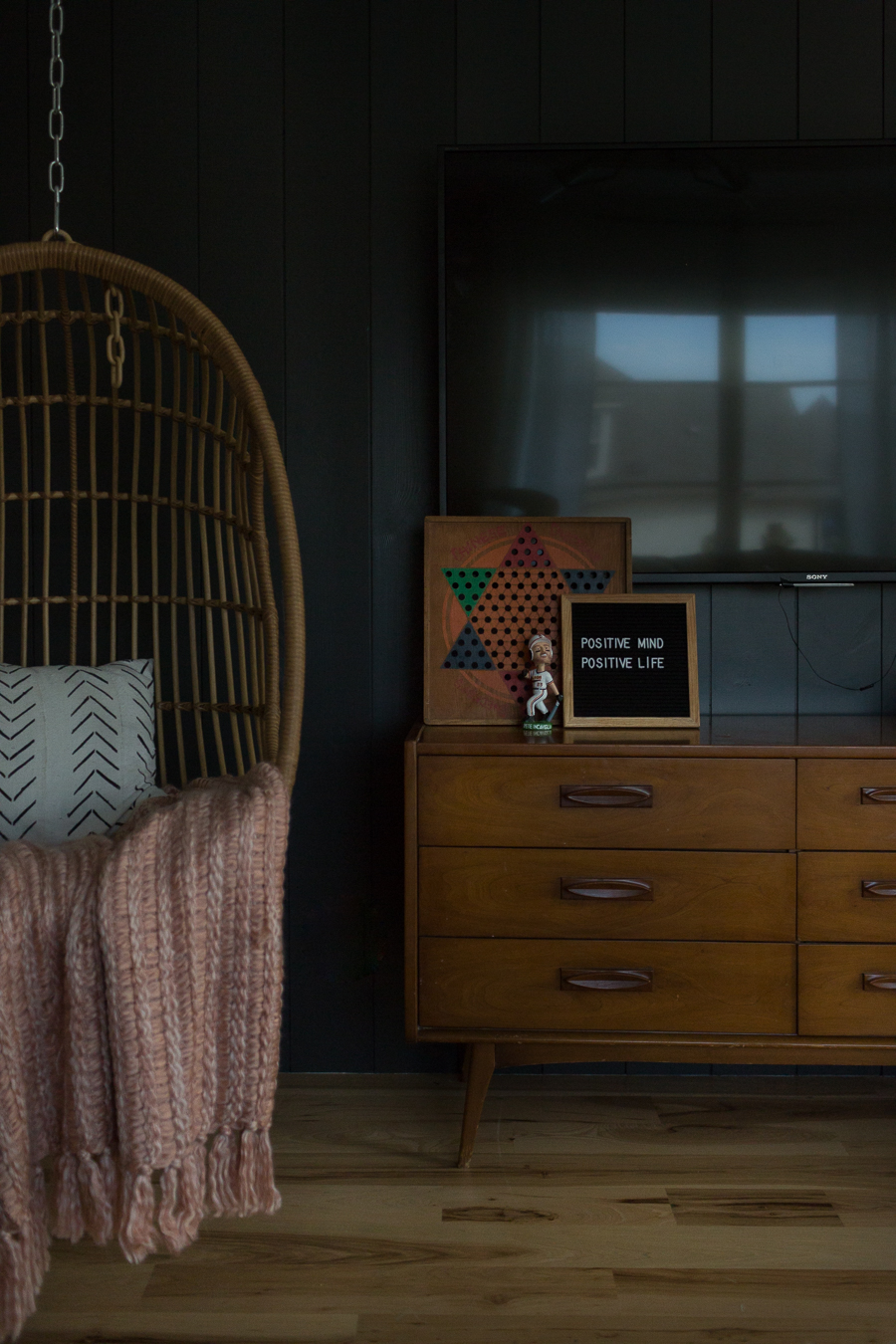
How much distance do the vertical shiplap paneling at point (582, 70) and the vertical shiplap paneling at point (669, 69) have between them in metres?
0.02

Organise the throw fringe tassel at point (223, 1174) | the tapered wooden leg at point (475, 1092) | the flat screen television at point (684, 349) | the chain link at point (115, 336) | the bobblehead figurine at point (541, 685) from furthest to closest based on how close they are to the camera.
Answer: the flat screen television at point (684, 349), the bobblehead figurine at point (541, 685), the tapered wooden leg at point (475, 1092), the chain link at point (115, 336), the throw fringe tassel at point (223, 1174)

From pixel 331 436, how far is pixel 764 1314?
1582 millimetres

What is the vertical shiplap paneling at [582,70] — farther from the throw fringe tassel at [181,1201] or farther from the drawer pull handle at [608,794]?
the throw fringe tassel at [181,1201]

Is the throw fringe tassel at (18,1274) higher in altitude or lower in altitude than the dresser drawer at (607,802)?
lower

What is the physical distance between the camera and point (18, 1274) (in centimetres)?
103

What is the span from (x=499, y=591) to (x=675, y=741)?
0.45 m

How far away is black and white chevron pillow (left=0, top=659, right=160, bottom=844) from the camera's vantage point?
4.44ft

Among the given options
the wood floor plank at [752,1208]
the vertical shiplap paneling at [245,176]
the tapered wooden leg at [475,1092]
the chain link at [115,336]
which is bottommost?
the wood floor plank at [752,1208]

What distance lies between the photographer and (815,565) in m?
1.87

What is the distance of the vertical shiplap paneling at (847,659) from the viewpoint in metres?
1.93

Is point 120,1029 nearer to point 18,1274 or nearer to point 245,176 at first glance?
point 18,1274

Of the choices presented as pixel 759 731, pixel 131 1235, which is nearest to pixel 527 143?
pixel 759 731

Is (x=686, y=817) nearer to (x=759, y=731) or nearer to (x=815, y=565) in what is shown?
(x=759, y=731)

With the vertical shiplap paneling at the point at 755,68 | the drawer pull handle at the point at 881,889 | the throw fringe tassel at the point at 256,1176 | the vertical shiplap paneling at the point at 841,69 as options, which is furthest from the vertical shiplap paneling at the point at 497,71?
the throw fringe tassel at the point at 256,1176
